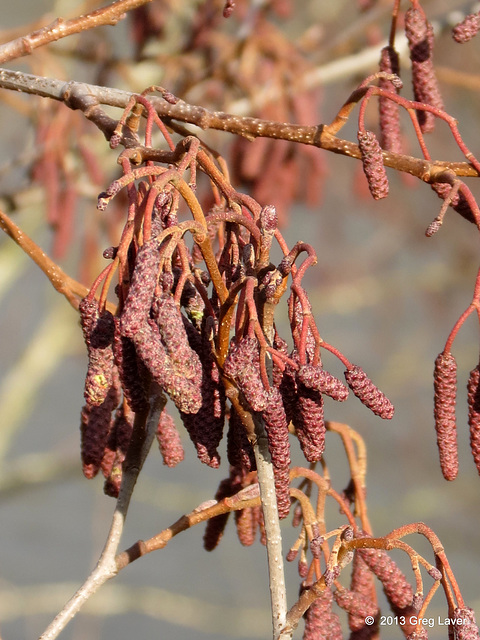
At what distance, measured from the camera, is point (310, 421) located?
0.77 meters

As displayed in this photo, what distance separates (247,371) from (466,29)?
1.89 feet

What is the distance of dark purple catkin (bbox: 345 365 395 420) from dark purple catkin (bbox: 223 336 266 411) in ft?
0.31

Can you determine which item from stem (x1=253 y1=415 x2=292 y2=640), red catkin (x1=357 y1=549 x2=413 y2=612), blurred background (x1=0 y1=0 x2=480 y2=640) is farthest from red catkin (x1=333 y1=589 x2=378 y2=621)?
blurred background (x1=0 y1=0 x2=480 y2=640)

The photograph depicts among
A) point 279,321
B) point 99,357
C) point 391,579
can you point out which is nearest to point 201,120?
point 99,357

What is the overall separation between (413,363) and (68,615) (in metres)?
4.01

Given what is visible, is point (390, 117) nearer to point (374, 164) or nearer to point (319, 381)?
point (374, 164)

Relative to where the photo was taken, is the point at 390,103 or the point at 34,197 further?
the point at 34,197

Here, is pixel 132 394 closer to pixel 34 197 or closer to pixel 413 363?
pixel 34 197

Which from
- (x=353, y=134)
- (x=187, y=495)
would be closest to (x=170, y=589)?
(x=187, y=495)

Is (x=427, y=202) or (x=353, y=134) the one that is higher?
(x=353, y=134)

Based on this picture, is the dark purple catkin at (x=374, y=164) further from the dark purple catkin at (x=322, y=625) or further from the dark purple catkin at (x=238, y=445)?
the dark purple catkin at (x=322, y=625)

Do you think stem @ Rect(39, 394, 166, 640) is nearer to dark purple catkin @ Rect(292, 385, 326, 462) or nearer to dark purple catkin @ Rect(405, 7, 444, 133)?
dark purple catkin @ Rect(292, 385, 326, 462)

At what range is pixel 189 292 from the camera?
A: 0.79 metres

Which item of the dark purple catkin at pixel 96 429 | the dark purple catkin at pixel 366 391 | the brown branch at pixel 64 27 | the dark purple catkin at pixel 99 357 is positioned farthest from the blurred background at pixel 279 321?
the dark purple catkin at pixel 366 391
